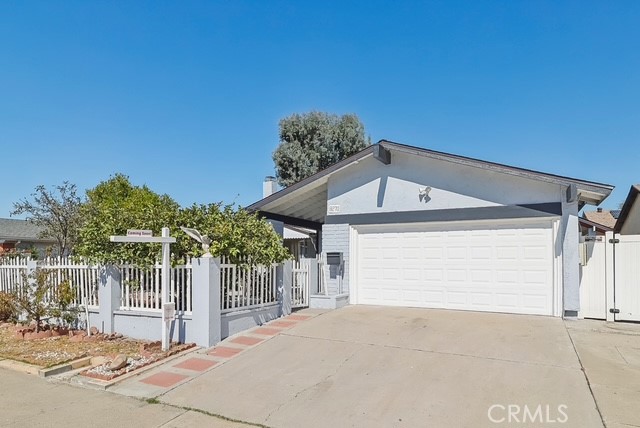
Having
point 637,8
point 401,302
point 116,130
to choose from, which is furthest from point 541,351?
point 116,130

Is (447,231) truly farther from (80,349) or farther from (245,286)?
(80,349)

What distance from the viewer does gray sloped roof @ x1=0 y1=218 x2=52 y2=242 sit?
2799cm

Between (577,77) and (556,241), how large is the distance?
21.2ft

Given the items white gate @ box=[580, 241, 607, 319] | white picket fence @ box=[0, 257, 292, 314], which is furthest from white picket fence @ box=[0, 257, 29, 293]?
white gate @ box=[580, 241, 607, 319]

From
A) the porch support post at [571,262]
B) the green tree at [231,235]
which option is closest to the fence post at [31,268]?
the green tree at [231,235]

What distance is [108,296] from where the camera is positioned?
8.03 meters

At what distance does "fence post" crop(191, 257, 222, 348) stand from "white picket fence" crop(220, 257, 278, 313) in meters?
0.40

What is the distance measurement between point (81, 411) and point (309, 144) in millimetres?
23727

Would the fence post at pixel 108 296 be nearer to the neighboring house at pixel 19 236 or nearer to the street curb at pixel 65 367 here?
the street curb at pixel 65 367

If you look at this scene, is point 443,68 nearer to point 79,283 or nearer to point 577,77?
point 577,77

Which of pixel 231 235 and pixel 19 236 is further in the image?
pixel 19 236

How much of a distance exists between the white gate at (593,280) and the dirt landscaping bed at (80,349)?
8.41 metres

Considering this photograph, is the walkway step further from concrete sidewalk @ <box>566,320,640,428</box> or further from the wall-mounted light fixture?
the wall-mounted light fixture

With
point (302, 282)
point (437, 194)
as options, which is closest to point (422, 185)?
point (437, 194)
